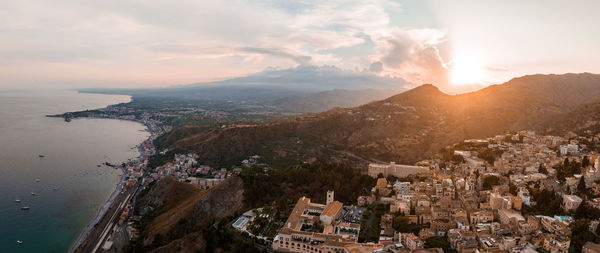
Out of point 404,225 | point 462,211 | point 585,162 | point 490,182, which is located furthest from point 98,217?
point 585,162

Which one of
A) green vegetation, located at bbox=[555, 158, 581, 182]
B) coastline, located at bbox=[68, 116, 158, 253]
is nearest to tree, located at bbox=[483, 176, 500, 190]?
green vegetation, located at bbox=[555, 158, 581, 182]

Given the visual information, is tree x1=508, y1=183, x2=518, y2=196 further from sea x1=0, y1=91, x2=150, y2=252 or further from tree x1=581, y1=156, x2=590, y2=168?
sea x1=0, y1=91, x2=150, y2=252

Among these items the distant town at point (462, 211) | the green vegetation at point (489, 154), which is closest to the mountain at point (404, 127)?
the green vegetation at point (489, 154)

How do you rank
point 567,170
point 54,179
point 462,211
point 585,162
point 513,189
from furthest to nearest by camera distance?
point 54,179
point 585,162
point 567,170
point 513,189
point 462,211

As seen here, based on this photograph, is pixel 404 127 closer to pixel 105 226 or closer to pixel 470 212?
pixel 470 212

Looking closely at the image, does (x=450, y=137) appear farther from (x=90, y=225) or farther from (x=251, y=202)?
(x=90, y=225)

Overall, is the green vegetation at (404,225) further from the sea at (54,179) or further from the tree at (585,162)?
the sea at (54,179)

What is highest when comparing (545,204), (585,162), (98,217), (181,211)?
(585,162)
